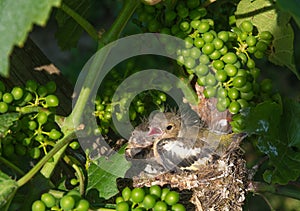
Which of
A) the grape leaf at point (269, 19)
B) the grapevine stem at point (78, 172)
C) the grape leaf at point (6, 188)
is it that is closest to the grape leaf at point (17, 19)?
the grape leaf at point (6, 188)

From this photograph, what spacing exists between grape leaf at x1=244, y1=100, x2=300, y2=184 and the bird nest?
0.05 metres

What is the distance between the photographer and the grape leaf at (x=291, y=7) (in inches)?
29.8

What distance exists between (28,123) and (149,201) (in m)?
0.22

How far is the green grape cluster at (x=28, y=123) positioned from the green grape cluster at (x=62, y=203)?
10 cm

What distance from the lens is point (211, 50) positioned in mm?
997

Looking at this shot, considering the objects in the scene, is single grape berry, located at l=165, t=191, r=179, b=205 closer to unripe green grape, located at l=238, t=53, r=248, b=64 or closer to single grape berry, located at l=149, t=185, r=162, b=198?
single grape berry, located at l=149, t=185, r=162, b=198

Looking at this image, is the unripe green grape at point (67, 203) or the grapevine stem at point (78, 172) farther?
the grapevine stem at point (78, 172)

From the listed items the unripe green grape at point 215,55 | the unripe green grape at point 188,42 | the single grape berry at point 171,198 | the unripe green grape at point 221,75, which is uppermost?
the unripe green grape at point 188,42

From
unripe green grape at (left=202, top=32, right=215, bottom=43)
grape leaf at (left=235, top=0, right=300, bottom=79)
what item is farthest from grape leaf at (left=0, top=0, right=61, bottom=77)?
grape leaf at (left=235, top=0, right=300, bottom=79)

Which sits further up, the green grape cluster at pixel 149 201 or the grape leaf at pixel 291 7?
the grape leaf at pixel 291 7

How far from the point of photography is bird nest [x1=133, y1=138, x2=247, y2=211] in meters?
Result: 1.01

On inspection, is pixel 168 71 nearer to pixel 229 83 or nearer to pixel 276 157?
pixel 229 83

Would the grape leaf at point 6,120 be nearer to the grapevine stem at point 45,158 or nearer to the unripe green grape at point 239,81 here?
the grapevine stem at point 45,158

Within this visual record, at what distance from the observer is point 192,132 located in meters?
1.05
